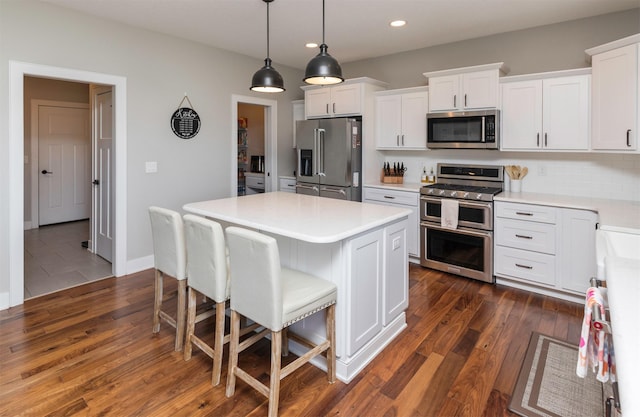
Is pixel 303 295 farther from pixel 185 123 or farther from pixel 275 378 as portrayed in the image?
pixel 185 123

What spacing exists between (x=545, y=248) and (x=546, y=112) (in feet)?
4.31

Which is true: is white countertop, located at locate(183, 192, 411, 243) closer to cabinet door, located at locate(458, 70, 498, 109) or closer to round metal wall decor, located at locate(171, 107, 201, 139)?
round metal wall decor, located at locate(171, 107, 201, 139)

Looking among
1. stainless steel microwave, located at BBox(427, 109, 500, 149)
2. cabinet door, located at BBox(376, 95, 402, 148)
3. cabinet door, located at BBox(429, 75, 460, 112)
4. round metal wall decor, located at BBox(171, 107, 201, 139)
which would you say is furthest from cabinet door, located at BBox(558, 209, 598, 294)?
round metal wall decor, located at BBox(171, 107, 201, 139)

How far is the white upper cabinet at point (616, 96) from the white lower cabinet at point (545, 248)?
2.08 feet

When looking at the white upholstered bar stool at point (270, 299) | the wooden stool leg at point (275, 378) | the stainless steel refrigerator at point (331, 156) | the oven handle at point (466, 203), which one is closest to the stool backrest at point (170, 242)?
the white upholstered bar stool at point (270, 299)

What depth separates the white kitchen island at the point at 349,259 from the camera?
85.8 inches

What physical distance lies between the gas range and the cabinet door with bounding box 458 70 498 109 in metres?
0.74

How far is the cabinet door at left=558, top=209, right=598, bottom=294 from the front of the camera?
10.4 feet

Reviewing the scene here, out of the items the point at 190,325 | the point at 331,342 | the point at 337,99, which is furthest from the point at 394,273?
the point at 337,99

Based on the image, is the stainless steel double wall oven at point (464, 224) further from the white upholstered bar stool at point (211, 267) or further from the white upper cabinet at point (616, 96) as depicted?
the white upholstered bar stool at point (211, 267)

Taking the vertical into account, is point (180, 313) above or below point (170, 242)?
below

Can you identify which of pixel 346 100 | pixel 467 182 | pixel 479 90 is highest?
pixel 346 100

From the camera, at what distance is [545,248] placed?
135 inches

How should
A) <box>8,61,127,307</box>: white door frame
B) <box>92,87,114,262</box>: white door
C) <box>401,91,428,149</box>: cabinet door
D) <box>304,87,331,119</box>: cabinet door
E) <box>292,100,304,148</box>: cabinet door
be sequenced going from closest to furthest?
1. <box>8,61,127,307</box>: white door frame
2. <box>92,87,114,262</box>: white door
3. <box>401,91,428,149</box>: cabinet door
4. <box>304,87,331,119</box>: cabinet door
5. <box>292,100,304,148</box>: cabinet door
